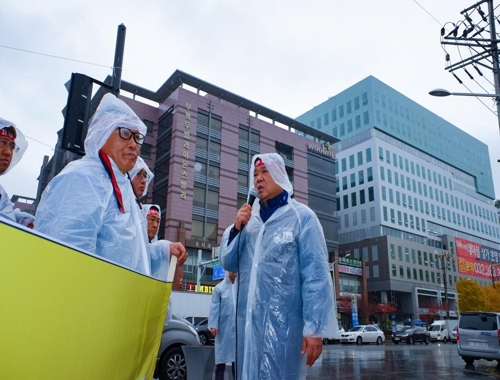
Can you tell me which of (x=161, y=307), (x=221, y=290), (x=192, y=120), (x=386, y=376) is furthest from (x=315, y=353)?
(x=192, y=120)

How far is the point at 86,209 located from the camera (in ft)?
6.32

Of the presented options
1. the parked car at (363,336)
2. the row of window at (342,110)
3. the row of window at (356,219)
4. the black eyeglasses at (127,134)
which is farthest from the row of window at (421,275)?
the black eyeglasses at (127,134)

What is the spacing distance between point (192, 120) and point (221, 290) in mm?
31857

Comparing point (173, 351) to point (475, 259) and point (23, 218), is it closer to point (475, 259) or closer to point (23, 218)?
point (23, 218)

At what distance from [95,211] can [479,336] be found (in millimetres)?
12581

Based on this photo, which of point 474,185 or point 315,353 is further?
point 474,185

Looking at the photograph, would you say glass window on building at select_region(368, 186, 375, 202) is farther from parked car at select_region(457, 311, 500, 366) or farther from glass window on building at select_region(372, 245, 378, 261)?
parked car at select_region(457, 311, 500, 366)

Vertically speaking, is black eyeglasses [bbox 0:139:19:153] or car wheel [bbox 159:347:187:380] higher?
black eyeglasses [bbox 0:139:19:153]

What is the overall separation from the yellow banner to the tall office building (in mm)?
48692

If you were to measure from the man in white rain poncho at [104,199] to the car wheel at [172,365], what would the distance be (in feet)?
12.4

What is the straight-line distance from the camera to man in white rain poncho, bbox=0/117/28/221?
2846 millimetres

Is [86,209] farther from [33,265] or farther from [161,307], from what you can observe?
[33,265]

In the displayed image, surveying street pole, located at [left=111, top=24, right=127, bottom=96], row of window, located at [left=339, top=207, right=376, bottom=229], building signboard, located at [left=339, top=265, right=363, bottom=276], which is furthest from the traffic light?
row of window, located at [left=339, top=207, right=376, bottom=229]

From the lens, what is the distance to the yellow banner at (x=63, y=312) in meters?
0.96
